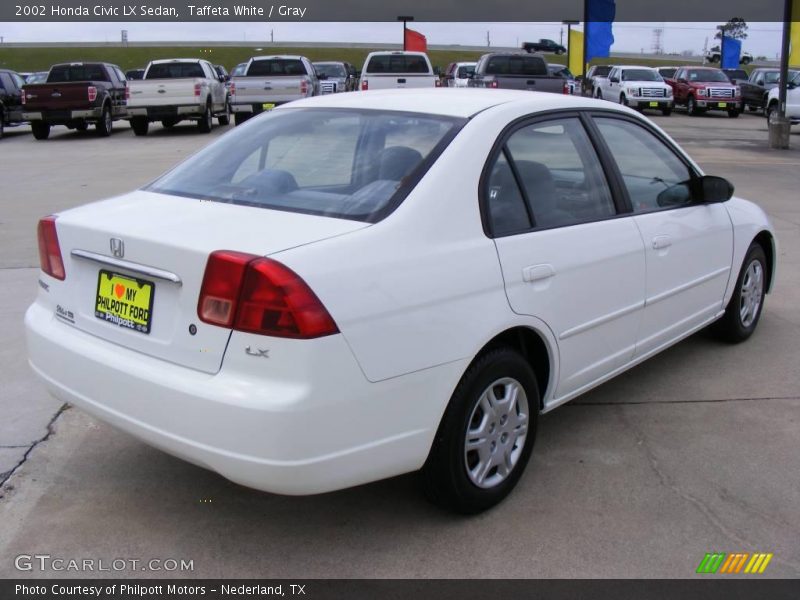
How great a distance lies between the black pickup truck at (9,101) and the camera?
21.8 m

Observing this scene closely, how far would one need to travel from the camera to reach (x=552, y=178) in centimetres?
376

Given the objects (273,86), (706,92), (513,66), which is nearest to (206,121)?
(273,86)

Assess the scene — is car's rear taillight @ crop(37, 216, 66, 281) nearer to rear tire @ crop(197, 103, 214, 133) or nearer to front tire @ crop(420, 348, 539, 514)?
front tire @ crop(420, 348, 539, 514)

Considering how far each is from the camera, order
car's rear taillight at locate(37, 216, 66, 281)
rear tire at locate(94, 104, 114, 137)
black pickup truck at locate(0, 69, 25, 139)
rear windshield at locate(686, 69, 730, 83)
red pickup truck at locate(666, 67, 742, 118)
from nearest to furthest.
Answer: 1. car's rear taillight at locate(37, 216, 66, 281)
2. rear tire at locate(94, 104, 114, 137)
3. black pickup truck at locate(0, 69, 25, 139)
4. red pickup truck at locate(666, 67, 742, 118)
5. rear windshield at locate(686, 69, 730, 83)

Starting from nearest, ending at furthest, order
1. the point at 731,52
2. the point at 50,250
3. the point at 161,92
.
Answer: the point at 50,250
the point at 161,92
the point at 731,52

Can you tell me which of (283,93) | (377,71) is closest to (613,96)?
(377,71)

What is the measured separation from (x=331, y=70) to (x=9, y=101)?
10.4 meters

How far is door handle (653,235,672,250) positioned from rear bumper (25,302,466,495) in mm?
1647

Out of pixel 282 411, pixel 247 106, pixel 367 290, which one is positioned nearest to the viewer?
pixel 282 411

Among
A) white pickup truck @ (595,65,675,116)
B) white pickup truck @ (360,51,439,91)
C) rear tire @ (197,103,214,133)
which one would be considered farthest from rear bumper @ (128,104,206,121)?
white pickup truck @ (595,65,675,116)

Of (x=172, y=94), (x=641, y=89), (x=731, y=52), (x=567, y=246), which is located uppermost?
(x=731, y=52)

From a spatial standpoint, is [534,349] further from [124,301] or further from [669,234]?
[124,301]

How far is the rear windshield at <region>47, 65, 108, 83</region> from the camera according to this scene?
22141 mm

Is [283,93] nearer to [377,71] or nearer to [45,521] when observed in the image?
[377,71]
